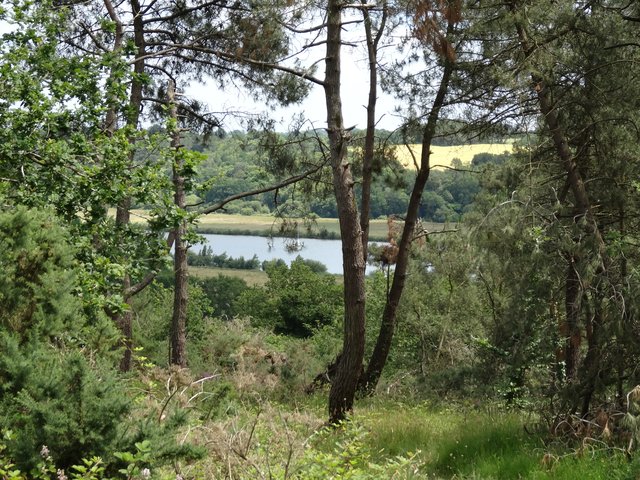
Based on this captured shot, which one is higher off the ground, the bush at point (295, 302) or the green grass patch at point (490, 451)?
the green grass patch at point (490, 451)

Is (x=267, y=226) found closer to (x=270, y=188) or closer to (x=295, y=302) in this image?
(x=270, y=188)

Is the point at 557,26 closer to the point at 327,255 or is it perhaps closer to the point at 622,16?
the point at 622,16

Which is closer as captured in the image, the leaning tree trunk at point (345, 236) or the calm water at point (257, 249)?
the leaning tree trunk at point (345, 236)

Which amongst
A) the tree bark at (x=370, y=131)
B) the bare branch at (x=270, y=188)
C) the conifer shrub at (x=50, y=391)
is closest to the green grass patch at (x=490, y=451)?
the conifer shrub at (x=50, y=391)

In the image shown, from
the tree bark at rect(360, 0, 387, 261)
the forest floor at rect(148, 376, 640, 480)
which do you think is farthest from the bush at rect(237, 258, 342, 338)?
the forest floor at rect(148, 376, 640, 480)

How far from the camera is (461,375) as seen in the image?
13203mm

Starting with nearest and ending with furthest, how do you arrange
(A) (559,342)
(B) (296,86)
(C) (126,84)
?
1. (A) (559,342)
2. (C) (126,84)
3. (B) (296,86)

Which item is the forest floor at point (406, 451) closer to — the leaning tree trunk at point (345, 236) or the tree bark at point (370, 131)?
the leaning tree trunk at point (345, 236)

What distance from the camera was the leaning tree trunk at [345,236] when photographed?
1068cm

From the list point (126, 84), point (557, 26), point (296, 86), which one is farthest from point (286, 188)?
point (557, 26)

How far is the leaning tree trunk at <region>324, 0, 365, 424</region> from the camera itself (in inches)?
420

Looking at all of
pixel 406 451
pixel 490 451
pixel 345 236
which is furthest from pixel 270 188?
pixel 490 451

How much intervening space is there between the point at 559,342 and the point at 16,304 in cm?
522

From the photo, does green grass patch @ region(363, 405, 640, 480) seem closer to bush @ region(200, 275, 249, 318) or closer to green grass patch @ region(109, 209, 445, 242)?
green grass patch @ region(109, 209, 445, 242)
